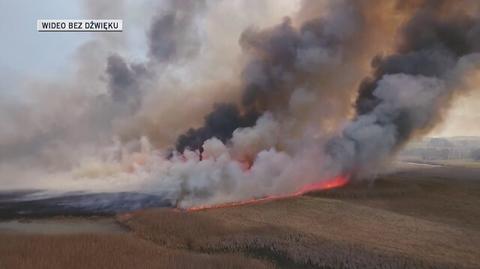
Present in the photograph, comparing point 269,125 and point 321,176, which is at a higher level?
point 269,125

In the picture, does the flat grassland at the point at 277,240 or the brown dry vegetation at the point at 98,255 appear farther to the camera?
the flat grassland at the point at 277,240

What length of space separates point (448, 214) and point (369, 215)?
37.7ft

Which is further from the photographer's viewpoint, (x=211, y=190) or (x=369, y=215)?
(x=211, y=190)

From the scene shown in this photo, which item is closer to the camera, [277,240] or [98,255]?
[98,255]

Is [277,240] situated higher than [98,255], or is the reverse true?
[98,255]

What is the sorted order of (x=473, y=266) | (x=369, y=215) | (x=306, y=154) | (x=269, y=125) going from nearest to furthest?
(x=473, y=266), (x=369, y=215), (x=306, y=154), (x=269, y=125)

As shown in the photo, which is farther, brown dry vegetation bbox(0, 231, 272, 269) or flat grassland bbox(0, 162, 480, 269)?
flat grassland bbox(0, 162, 480, 269)

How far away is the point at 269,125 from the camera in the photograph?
297ft

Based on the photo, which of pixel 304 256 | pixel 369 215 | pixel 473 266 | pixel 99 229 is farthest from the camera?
pixel 369 215

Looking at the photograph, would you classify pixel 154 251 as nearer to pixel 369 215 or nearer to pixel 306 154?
pixel 369 215

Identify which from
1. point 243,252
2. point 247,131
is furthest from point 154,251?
point 247,131

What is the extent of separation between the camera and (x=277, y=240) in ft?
130

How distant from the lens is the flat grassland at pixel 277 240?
111 feet

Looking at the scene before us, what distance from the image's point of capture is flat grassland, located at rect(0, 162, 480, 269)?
34.0 metres
